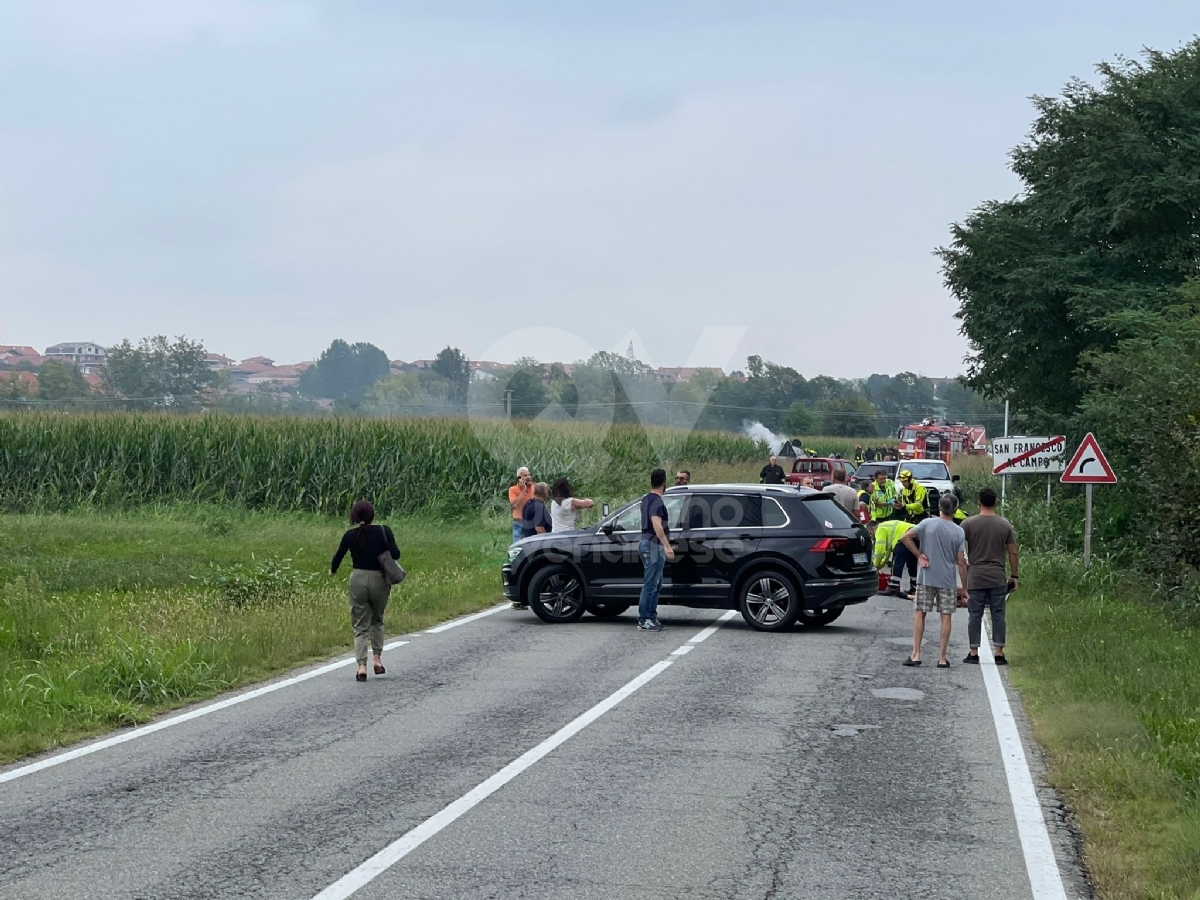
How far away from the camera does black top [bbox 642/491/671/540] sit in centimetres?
1716

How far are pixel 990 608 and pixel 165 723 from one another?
311 inches

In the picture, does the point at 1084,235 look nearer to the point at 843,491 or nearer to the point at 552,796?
the point at 843,491

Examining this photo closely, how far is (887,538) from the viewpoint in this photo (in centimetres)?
2002

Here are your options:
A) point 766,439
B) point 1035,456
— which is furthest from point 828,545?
point 766,439

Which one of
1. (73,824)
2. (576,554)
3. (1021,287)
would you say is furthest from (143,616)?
(1021,287)

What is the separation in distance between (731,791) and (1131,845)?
223 cm

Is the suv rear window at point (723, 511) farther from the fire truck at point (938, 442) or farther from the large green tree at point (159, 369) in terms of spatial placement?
the large green tree at point (159, 369)

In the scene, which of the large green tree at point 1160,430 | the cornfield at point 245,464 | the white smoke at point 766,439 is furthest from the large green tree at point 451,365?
the large green tree at point 1160,430

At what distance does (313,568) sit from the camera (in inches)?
979

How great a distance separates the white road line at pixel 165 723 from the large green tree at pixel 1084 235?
29.0 meters

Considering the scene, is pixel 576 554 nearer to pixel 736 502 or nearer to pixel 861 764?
pixel 736 502

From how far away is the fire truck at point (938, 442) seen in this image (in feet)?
235

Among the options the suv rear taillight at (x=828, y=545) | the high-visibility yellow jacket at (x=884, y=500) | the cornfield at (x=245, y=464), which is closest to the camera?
the suv rear taillight at (x=828, y=545)

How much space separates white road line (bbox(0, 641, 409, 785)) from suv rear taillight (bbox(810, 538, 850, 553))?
556 cm
